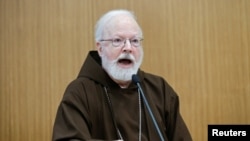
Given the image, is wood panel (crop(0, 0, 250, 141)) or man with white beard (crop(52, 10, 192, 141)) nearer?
man with white beard (crop(52, 10, 192, 141))

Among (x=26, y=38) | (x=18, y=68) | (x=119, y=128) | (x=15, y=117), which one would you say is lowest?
(x=15, y=117)

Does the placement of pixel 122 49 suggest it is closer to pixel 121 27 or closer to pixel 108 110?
pixel 121 27

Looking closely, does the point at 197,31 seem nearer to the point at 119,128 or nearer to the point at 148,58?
the point at 148,58

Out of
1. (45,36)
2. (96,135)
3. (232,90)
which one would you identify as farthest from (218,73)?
(96,135)

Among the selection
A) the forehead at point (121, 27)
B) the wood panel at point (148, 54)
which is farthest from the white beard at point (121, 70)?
the wood panel at point (148, 54)

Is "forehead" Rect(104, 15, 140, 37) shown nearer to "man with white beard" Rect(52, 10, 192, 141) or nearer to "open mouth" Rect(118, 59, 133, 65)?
"man with white beard" Rect(52, 10, 192, 141)

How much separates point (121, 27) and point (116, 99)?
0.37 meters

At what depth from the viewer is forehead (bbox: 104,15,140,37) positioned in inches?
77.5

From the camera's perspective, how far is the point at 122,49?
1968 millimetres

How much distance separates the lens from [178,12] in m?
3.29

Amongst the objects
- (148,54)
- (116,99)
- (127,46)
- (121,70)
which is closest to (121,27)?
(127,46)

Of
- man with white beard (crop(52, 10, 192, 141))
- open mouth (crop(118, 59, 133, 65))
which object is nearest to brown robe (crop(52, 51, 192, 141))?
man with white beard (crop(52, 10, 192, 141))

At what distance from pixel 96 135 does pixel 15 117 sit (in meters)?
1.54

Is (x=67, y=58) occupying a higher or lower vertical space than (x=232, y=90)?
higher
